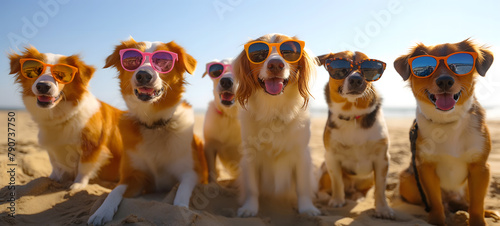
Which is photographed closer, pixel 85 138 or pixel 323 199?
pixel 85 138

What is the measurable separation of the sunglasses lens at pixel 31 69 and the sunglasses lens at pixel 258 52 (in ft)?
7.59

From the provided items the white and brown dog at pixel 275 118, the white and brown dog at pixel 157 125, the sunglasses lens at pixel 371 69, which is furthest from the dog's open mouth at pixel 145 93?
the sunglasses lens at pixel 371 69

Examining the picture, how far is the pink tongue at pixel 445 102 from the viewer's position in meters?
2.64

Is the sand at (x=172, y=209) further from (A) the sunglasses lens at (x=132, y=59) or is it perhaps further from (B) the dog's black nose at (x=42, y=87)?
(A) the sunglasses lens at (x=132, y=59)

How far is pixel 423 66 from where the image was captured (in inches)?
111

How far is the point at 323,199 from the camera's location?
12.7 feet

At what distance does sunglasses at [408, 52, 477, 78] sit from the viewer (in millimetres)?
2688

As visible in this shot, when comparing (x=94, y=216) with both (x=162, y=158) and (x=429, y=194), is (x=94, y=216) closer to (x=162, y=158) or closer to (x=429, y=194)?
(x=162, y=158)

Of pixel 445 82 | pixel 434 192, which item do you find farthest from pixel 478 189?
pixel 445 82

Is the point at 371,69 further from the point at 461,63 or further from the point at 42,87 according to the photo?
the point at 42,87

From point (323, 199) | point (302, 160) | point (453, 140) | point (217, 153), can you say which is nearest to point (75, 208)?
point (217, 153)

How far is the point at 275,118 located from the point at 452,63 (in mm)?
1617

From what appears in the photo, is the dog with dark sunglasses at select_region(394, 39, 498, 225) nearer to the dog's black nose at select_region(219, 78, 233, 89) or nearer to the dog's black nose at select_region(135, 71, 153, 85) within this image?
the dog's black nose at select_region(219, 78, 233, 89)

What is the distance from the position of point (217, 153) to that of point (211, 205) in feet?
3.68
